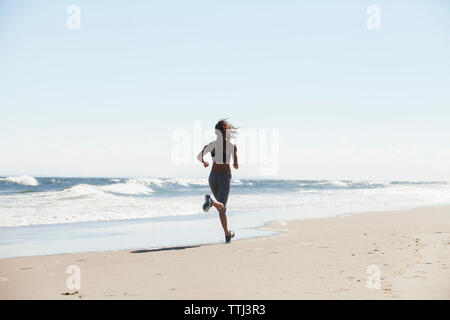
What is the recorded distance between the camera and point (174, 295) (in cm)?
387

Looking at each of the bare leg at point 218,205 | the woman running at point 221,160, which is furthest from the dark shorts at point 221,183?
the bare leg at point 218,205

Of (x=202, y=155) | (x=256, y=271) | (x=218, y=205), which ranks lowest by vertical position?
(x=256, y=271)

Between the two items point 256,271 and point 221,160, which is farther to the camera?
point 221,160

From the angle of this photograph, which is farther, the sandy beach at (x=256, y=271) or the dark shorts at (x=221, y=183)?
the dark shorts at (x=221, y=183)

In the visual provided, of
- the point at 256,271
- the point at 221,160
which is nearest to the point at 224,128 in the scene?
the point at 221,160

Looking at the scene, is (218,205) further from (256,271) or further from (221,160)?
(256,271)

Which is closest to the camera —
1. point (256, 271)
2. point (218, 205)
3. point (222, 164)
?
point (256, 271)

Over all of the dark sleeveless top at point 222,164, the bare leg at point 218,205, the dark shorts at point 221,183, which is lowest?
the bare leg at point 218,205

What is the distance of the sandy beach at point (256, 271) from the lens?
3.88 m

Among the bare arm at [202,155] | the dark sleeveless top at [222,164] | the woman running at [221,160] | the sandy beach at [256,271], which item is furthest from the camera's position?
the dark sleeveless top at [222,164]

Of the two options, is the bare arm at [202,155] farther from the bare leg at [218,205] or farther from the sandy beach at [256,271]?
the sandy beach at [256,271]

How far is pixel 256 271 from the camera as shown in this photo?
15.6 ft
